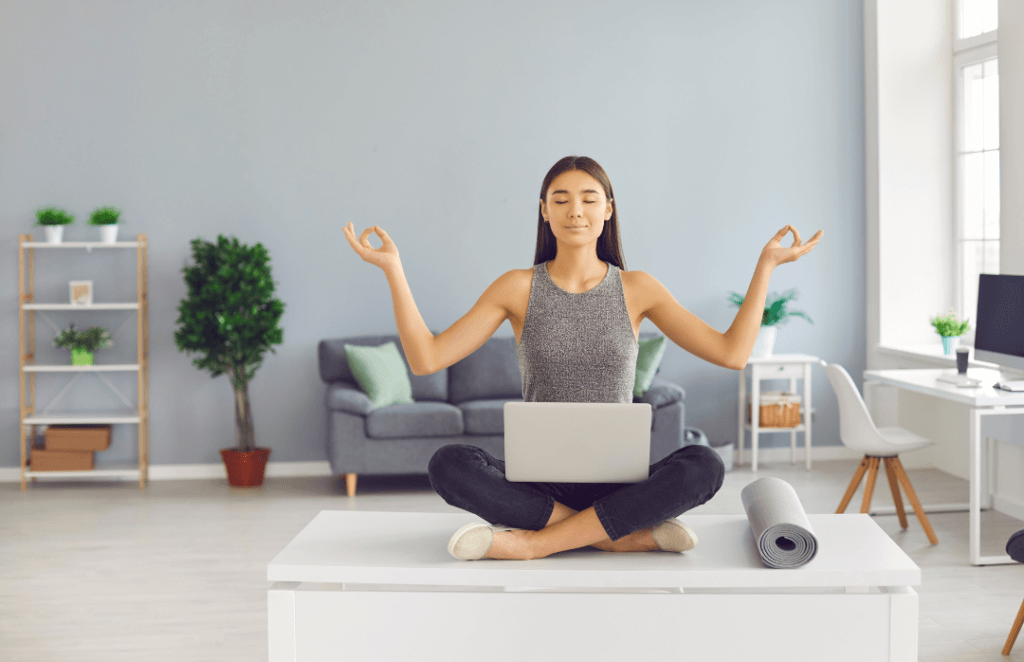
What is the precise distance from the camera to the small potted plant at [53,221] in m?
5.47

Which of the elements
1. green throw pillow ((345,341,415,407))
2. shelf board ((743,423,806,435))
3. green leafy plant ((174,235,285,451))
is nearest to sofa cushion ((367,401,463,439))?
green throw pillow ((345,341,415,407))

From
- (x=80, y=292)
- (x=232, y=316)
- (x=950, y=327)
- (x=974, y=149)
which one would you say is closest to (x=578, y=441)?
(x=950, y=327)

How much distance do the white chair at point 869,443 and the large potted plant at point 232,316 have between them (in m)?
3.27

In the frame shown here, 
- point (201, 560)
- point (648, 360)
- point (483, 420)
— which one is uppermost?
point (648, 360)

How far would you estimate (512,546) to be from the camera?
191 cm

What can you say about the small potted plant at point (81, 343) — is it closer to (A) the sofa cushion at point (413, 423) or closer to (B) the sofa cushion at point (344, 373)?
(B) the sofa cushion at point (344, 373)

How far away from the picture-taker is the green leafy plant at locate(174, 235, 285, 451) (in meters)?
5.32

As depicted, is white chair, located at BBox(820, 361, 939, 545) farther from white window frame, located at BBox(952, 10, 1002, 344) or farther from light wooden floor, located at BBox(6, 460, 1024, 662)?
white window frame, located at BBox(952, 10, 1002, 344)

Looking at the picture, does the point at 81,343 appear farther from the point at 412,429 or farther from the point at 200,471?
the point at 412,429

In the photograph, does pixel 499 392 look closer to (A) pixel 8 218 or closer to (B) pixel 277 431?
(B) pixel 277 431

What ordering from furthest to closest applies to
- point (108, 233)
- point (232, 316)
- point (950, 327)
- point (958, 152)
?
point (958, 152) → point (108, 233) → point (232, 316) → point (950, 327)

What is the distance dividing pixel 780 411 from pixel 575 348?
4068mm

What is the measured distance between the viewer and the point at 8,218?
573 cm

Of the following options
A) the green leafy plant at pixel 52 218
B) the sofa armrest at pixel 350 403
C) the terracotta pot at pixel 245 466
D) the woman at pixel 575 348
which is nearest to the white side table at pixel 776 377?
the sofa armrest at pixel 350 403
